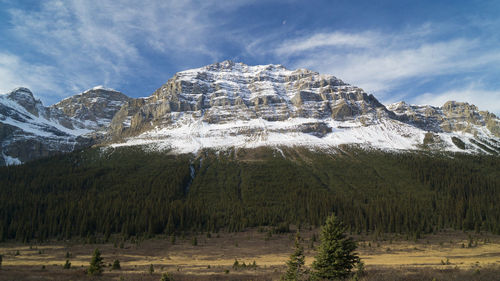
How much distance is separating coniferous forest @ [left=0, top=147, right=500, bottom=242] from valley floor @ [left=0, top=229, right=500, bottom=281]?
14127mm

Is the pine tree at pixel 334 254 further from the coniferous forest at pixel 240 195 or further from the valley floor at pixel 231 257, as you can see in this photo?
the coniferous forest at pixel 240 195

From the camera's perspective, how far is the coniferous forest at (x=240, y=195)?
100762 mm

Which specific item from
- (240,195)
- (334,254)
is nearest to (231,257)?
(334,254)

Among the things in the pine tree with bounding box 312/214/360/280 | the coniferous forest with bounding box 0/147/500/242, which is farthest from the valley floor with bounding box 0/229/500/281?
the coniferous forest with bounding box 0/147/500/242

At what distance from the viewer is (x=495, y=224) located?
95.1m

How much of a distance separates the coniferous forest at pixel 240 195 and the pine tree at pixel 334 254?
7582cm

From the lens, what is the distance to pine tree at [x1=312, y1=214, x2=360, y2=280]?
29562 millimetres

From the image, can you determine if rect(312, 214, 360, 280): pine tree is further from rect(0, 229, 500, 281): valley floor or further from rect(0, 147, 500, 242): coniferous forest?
rect(0, 147, 500, 242): coniferous forest

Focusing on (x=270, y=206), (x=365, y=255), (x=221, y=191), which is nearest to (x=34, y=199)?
(x=221, y=191)

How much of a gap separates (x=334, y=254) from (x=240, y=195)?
381 feet

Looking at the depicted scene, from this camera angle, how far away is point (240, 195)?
144m

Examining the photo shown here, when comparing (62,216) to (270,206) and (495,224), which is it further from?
(495,224)

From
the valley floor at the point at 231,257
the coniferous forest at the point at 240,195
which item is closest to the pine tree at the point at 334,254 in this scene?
the valley floor at the point at 231,257

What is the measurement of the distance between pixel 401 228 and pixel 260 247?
178 feet
